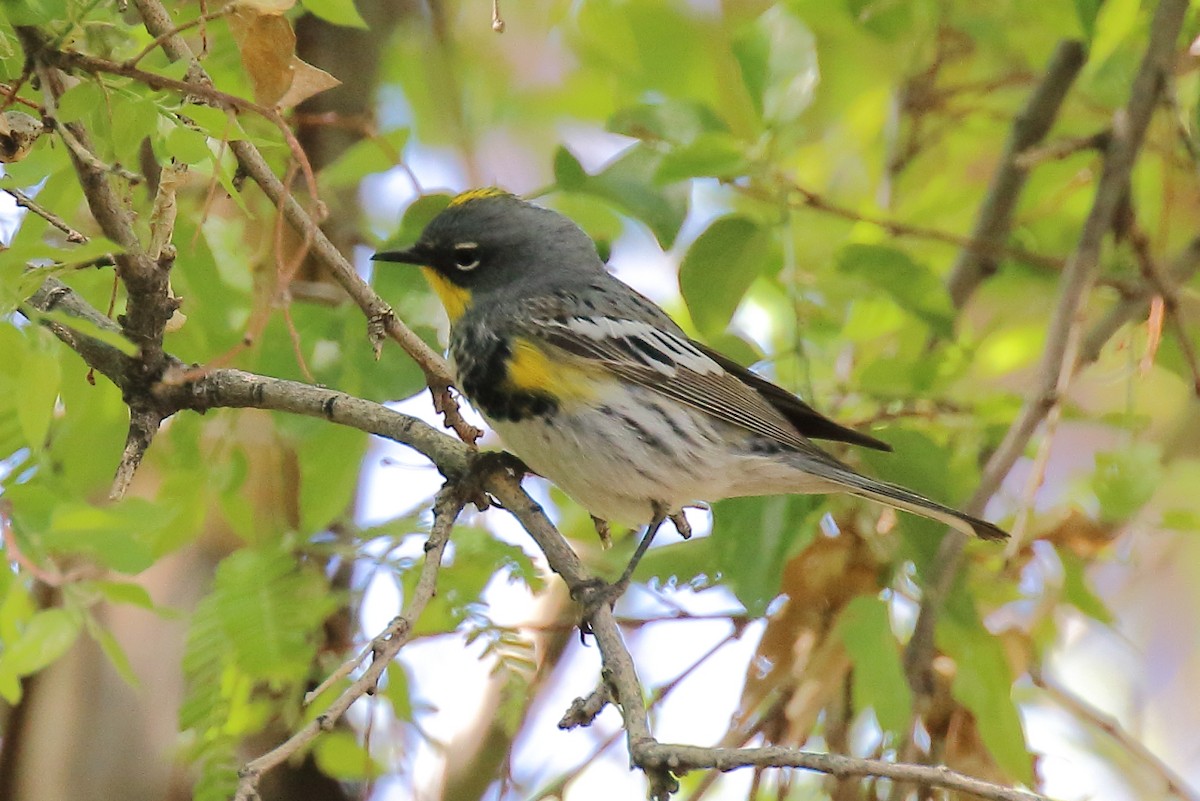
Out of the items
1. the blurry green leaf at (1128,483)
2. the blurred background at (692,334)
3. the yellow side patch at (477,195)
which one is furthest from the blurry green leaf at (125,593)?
the blurry green leaf at (1128,483)

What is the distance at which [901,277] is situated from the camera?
131 inches

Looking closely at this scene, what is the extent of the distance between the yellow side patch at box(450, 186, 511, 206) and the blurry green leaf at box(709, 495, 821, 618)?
119 cm

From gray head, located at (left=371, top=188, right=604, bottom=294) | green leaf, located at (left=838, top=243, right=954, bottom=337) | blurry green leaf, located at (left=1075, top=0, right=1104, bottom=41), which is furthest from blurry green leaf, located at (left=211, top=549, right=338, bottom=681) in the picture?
blurry green leaf, located at (left=1075, top=0, right=1104, bottom=41)

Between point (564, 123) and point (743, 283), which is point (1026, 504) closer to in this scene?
point (743, 283)

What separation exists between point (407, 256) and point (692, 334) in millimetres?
1357

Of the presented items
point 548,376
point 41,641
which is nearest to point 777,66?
point 548,376

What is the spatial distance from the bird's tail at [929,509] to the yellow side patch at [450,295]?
128 cm

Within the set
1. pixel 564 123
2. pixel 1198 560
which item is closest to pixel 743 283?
pixel 564 123

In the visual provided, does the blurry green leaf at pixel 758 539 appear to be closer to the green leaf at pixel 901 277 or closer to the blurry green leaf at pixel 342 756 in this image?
the green leaf at pixel 901 277

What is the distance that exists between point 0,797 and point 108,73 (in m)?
3.12

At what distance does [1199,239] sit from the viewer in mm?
3938

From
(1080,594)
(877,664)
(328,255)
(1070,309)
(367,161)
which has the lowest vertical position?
(877,664)

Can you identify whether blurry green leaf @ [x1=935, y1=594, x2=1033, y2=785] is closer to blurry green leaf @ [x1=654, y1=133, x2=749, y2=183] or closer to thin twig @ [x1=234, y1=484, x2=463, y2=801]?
blurry green leaf @ [x1=654, y1=133, x2=749, y2=183]

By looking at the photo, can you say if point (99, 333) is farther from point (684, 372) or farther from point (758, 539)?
point (684, 372)
